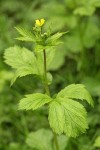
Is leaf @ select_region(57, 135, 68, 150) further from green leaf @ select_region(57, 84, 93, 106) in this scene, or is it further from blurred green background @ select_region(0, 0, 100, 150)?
green leaf @ select_region(57, 84, 93, 106)

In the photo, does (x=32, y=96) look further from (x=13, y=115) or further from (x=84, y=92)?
(x=13, y=115)

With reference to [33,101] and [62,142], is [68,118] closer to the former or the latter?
[33,101]

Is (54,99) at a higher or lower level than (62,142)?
higher

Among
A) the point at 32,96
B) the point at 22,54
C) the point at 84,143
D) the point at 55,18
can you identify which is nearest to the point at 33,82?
the point at 55,18

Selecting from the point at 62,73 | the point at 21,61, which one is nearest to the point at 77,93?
the point at 21,61

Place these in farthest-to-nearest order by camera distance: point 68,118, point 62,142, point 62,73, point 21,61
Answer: point 62,73
point 62,142
point 21,61
point 68,118

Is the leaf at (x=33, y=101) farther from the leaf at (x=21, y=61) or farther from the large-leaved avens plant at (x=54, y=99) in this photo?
the leaf at (x=21, y=61)

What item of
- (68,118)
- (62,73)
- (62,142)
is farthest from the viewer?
(62,73)

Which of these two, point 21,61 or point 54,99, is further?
point 21,61
